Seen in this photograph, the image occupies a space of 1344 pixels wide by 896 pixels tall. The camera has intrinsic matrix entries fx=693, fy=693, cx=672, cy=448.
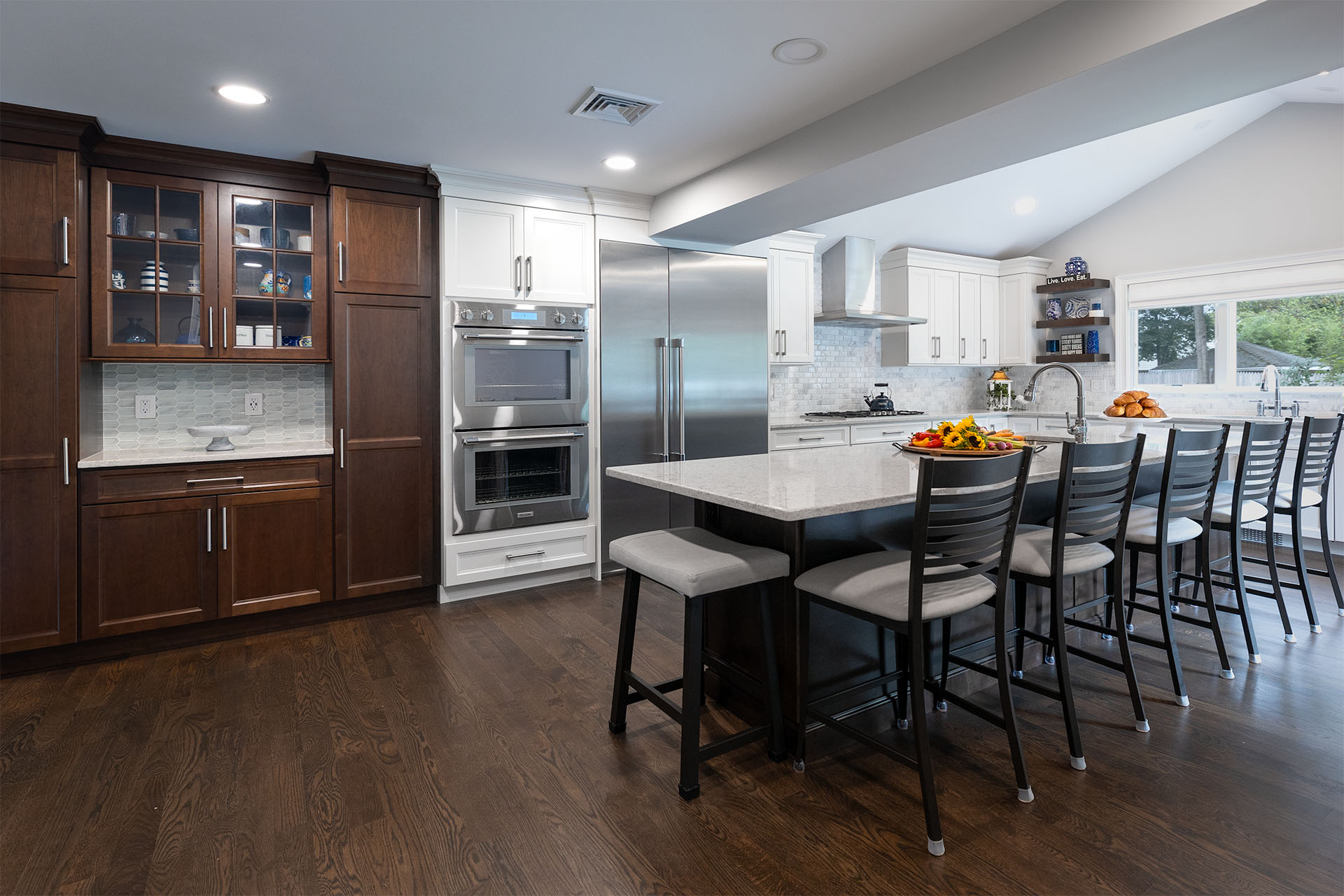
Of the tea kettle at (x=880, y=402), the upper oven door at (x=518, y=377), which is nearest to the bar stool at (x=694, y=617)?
the upper oven door at (x=518, y=377)

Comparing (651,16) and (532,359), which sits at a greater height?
(651,16)

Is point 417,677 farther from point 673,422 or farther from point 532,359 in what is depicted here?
point 673,422

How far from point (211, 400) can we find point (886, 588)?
3677 millimetres

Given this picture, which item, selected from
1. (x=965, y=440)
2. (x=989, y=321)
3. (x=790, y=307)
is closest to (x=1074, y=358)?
(x=989, y=321)

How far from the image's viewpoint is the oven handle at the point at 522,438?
12.8 feet

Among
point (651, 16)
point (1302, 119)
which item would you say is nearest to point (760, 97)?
point (651, 16)

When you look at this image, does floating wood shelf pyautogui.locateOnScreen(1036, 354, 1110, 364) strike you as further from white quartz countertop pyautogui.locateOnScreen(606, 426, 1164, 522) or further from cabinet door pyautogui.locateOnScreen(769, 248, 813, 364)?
white quartz countertop pyautogui.locateOnScreen(606, 426, 1164, 522)

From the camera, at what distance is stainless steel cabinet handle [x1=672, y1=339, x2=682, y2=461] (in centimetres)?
449

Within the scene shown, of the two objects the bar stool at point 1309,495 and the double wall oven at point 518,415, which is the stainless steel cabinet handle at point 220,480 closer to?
the double wall oven at point 518,415

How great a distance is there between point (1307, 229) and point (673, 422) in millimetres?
4762

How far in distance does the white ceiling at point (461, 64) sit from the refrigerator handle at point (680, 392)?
1.31m

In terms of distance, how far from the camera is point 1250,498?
313cm

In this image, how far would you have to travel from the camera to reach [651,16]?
231 centimetres

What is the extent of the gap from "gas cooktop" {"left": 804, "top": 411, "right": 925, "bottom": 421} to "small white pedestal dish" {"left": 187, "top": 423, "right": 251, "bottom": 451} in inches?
151
